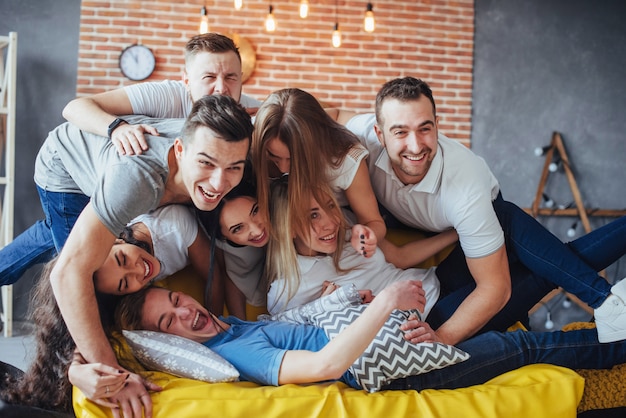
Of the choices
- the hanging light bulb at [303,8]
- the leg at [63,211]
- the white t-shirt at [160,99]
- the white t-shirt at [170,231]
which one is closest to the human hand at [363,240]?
the white t-shirt at [170,231]

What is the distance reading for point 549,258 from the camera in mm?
2361

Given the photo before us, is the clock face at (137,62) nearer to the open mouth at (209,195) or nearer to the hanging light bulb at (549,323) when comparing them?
the open mouth at (209,195)

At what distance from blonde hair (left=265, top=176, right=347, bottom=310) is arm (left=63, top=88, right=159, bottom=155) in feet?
1.72

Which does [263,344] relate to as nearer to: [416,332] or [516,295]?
[416,332]

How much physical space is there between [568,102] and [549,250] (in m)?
3.77

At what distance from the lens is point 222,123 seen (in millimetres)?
1896

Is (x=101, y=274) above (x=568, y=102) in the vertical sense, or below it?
below

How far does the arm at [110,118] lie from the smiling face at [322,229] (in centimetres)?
66

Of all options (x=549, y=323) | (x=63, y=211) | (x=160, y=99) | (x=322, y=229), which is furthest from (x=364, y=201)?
(x=549, y=323)

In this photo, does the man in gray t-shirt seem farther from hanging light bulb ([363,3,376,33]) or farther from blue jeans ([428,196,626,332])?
hanging light bulb ([363,3,376,33])

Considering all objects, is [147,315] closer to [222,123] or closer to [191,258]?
[191,258]

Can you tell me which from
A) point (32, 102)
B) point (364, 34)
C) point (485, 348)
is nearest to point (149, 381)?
point (485, 348)

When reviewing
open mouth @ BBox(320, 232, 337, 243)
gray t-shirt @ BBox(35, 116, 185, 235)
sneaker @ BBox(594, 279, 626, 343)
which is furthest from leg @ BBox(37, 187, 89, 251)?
sneaker @ BBox(594, 279, 626, 343)

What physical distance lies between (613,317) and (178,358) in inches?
61.6
